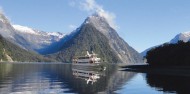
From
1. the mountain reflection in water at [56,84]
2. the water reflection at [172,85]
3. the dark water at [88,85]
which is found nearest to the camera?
the mountain reflection in water at [56,84]

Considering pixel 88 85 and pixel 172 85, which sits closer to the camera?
pixel 88 85

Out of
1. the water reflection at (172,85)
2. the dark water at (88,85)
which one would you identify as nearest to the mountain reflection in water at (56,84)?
the dark water at (88,85)

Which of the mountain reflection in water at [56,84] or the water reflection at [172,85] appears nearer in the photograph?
the mountain reflection in water at [56,84]

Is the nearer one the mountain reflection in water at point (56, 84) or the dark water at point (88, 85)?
the mountain reflection in water at point (56, 84)

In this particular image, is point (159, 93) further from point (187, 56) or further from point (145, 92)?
point (187, 56)

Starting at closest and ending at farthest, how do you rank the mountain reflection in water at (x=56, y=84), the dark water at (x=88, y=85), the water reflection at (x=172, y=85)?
1. the mountain reflection in water at (x=56, y=84)
2. the dark water at (x=88, y=85)
3. the water reflection at (x=172, y=85)

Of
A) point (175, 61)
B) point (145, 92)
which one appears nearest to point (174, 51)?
point (175, 61)

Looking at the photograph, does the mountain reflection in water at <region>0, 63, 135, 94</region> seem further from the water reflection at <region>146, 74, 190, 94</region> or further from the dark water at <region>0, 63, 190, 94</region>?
the water reflection at <region>146, 74, 190, 94</region>

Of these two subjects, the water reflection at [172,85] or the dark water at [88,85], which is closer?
the dark water at [88,85]

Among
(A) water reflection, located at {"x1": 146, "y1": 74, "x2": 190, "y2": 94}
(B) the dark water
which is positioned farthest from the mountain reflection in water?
(A) water reflection, located at {"x1": 146, "y1": 74, "x2": 190, "y2": 94}

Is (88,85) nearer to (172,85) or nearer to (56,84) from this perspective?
(56,84)

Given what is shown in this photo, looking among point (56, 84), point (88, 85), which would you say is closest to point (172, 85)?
point (88, 85)

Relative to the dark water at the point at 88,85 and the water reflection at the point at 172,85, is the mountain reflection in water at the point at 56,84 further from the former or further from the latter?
the water reflection at the point at 172,85

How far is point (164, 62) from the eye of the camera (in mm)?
197125
